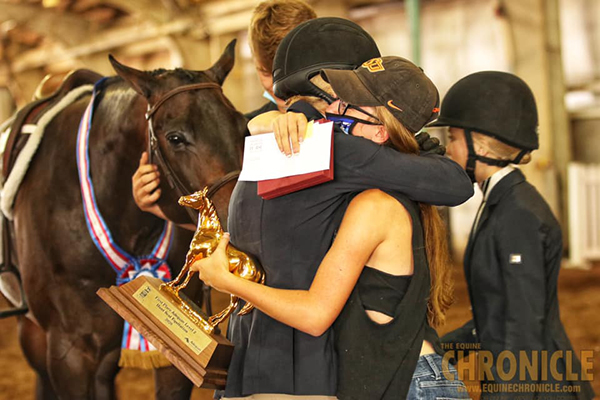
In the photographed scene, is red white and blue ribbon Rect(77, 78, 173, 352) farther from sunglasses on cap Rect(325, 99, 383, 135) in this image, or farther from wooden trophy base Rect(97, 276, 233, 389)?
sunglasses on cap Rect(325, 99, 383, 135)

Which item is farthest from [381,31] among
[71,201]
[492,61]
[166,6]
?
[71,201]

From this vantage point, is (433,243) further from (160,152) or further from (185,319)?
(160,152)

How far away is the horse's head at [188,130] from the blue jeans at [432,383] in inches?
28.0

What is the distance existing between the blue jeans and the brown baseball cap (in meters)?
0.49

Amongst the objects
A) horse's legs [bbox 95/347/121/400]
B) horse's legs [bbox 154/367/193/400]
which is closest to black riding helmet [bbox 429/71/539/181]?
horse's legs [bbox 154/367/193/400]

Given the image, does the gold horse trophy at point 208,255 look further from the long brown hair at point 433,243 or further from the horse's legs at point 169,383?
the horse's legs at point 169,383

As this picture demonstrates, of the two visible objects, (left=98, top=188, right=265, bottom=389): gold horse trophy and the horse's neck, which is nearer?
(left=98, top=188, right=265, bottom=389): gold horse trophy

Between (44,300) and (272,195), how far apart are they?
54.9 inches

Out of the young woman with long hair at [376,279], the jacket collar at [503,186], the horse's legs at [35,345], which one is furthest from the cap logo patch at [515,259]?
the horse's legs at [35,345]

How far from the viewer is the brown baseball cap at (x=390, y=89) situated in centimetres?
123

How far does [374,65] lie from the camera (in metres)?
1.27

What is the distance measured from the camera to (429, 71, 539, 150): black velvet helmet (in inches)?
79.2

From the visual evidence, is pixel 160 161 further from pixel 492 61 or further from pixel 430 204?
pixel 492 61

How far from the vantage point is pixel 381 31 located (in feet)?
32.5
